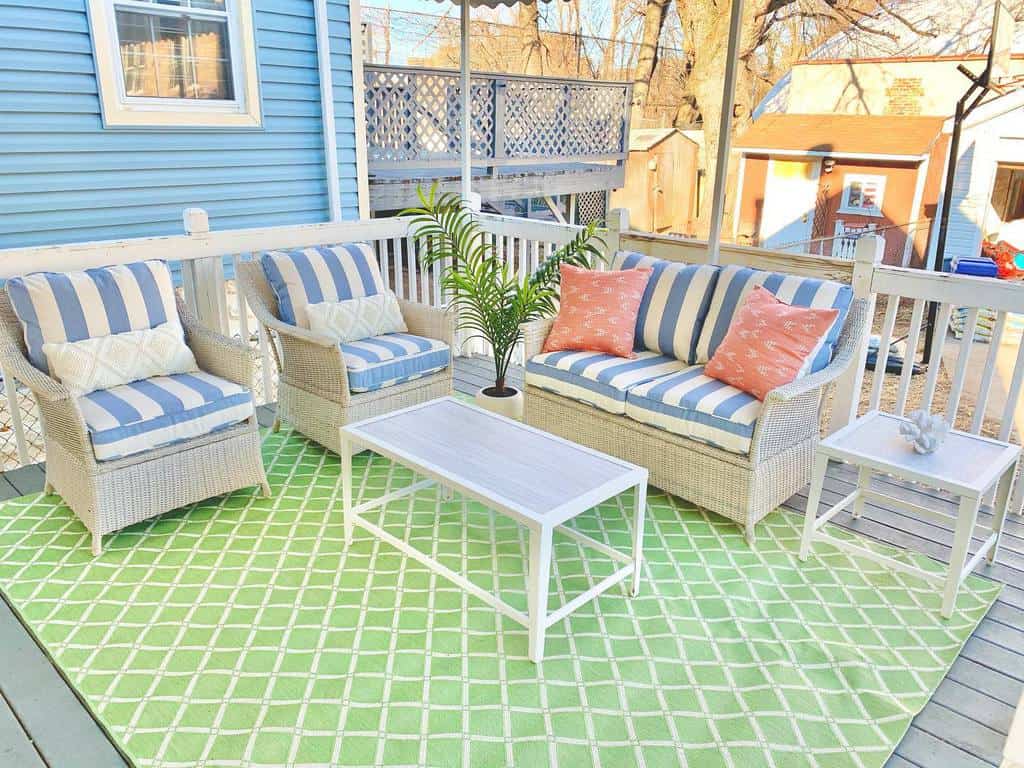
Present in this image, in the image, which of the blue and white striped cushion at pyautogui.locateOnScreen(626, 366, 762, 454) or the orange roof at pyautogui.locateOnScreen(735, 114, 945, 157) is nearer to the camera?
the blue and white striped cushion at pyautogui.locateOnScreen(626, 366, 762, 454)

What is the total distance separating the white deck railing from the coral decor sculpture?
68cm

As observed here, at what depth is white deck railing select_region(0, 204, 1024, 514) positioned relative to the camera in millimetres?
3129

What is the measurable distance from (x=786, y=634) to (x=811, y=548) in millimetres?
600

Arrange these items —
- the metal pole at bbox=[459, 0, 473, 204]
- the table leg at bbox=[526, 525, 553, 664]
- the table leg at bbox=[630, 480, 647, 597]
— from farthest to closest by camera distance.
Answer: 1. the metal pole at bbox=[459, 0, 473, 204]
2. the table leg at bbox=[630, 480, 647, 597]
3. the table leg at bbox=[526, 525, 553, 664]

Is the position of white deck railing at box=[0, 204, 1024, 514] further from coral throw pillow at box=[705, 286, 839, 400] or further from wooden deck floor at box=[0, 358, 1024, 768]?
wooden deck floor at box=[0, 358, 1024, 768]

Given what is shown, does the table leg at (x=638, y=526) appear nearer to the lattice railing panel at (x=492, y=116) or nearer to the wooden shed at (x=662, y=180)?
the lattice railing panel at (x=492, y=116)

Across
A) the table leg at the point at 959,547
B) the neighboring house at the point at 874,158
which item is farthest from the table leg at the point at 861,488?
the neighboring house at the point at 874,158

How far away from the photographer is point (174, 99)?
5.25m

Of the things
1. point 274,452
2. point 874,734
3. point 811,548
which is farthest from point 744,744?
point 274,452

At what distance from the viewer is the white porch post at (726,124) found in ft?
11.2

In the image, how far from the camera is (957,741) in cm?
202

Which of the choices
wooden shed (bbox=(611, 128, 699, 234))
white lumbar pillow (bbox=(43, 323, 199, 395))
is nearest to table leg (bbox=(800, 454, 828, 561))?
white lumbar pillow (bbox=(43, 323, 199, 395))

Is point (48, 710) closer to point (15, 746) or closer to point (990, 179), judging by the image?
point (15, 746)

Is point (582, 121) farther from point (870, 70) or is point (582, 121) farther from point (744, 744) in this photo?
point (744, 744)
